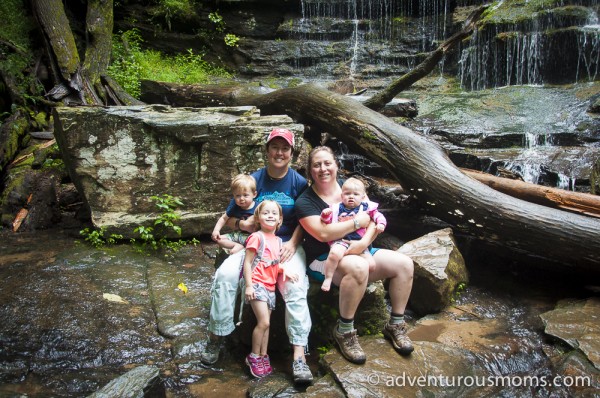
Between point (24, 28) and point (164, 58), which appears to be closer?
point (24, 28)

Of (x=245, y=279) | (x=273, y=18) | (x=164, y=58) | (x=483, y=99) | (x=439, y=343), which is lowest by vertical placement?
(x=439, y=343)

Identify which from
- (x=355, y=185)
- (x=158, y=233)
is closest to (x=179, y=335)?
(x=355, y=185)

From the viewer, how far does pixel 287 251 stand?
312 cm

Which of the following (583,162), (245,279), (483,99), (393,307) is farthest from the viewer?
(483,99)

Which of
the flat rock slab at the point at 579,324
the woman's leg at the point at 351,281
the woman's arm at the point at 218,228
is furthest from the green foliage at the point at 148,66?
the flat rock slab at the point at 579,324

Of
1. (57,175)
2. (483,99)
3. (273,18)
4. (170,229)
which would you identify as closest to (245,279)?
(170,229)

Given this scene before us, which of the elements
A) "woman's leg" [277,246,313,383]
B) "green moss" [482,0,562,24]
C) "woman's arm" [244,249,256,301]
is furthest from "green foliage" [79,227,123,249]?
"green moss" [482,0,562,24]

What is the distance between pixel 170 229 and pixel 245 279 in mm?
2432

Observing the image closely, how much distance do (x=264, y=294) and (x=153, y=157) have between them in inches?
107

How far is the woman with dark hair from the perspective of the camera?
294 centimetres

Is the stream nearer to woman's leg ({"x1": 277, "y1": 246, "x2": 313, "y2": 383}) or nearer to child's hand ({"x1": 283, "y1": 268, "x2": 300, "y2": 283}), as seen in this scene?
woman's leg ({"x1": 277, "y1": 246, "x2": 313, "y2": 383})

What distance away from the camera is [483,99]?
9.56m

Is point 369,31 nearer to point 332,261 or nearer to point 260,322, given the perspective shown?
point 332,261

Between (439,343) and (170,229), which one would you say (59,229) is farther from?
(439,343)
